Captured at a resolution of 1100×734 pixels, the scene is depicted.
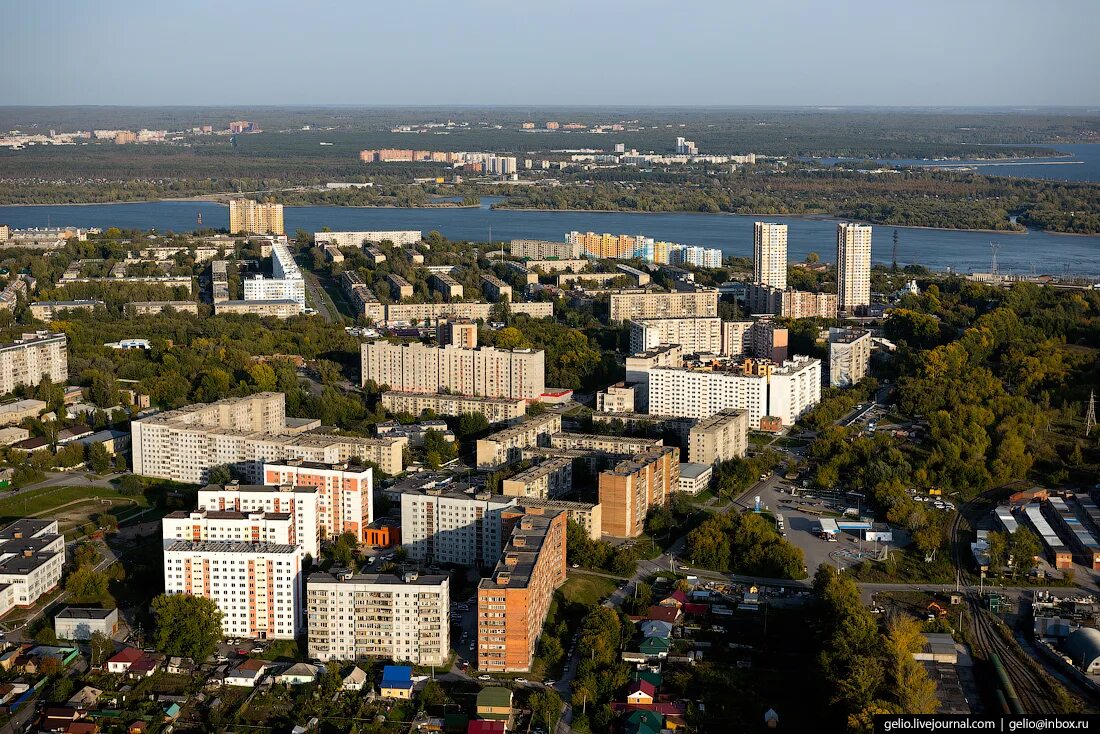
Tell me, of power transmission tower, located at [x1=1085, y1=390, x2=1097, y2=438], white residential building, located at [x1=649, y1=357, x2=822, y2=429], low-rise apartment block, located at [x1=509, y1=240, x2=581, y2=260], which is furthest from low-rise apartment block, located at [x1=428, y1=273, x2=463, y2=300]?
power transmission tower, located at [x1=1085, y1=390, x2=1097, y2=438]

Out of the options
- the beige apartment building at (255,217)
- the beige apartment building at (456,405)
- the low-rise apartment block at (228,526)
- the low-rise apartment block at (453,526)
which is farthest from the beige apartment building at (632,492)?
the beige apartment building at (255,217)

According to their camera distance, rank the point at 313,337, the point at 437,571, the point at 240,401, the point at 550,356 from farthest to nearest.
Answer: the point at 313,337
the point at 550,356
the point at 240,401
the point at 437,571

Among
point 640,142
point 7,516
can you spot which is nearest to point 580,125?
point 640,142

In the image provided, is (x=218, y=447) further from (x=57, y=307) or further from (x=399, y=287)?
(x=399, y=287)

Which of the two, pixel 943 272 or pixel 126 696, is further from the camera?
pixel 943 272

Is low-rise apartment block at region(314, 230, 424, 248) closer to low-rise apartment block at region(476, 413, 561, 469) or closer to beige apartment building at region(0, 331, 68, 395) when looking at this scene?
beige apartment building at region(0, 331, 68, 395)

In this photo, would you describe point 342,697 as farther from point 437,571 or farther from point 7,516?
point 7,516

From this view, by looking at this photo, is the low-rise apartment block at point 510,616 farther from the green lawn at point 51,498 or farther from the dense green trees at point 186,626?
the green lawn at point 51,498
